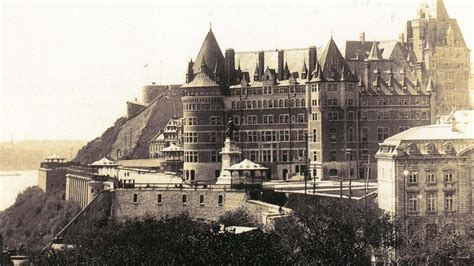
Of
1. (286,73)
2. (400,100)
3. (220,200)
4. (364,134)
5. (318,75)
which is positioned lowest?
(220,200)

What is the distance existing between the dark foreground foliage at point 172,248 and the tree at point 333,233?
9.09 ft

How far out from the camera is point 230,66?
4323 inches

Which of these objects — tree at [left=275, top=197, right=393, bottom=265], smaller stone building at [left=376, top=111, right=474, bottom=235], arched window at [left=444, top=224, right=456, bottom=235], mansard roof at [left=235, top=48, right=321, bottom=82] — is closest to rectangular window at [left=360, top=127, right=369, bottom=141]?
mansard roof at [left=235, top=48, right=321, bottom=82]

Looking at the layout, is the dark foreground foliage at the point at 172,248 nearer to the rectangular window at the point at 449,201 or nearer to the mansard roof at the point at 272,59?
the rectangular window at the point at 449,201

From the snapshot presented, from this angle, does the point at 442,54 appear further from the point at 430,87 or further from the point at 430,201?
the point at 430,201

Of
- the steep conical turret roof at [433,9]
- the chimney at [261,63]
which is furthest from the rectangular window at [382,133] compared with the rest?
the steep conical turret roof at [433,9]

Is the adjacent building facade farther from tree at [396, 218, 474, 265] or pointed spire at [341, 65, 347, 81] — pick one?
tree at [396, 218, 474, 265]

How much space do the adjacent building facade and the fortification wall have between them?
17145mm

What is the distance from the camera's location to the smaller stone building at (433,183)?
7256 cm

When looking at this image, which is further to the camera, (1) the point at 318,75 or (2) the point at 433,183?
(1) the point at 318,75

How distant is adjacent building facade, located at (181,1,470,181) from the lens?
334 ft

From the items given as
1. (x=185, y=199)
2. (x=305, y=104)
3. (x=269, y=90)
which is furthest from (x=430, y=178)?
(x=269, y=90)

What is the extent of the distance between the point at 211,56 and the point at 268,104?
8731 millimetres

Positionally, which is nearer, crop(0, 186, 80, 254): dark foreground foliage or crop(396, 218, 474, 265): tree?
crop(396, 218, 474, 265): tree
